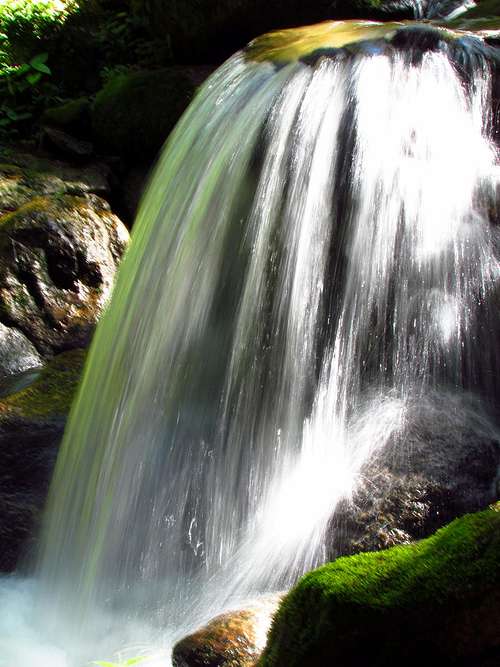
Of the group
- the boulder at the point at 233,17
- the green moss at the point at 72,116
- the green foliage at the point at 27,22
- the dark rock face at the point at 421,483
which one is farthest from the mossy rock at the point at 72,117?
the dark rock face at the point at 421,483

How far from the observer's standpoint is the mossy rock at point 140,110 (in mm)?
7609

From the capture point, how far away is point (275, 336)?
13.8 ft

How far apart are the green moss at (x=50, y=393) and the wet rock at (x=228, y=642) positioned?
2.66 metres

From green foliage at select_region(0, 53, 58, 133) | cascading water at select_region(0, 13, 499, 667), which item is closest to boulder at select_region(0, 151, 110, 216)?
green foliage at select_region(0, 53, 58, 133)

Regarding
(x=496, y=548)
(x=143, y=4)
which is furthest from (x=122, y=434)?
(x=143, y=4)

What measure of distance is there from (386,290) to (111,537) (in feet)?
6.35

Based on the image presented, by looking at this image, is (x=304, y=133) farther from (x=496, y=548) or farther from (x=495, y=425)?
(x=496, y=548)

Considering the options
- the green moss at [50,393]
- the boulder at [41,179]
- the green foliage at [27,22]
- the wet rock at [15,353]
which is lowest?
the green moss at [50,393]

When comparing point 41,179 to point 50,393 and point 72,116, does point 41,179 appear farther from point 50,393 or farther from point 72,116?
point 50,393

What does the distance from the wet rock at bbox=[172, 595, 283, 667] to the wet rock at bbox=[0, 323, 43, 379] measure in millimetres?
3688

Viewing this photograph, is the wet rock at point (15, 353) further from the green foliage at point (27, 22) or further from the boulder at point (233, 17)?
the green foliage at point (27, 22)

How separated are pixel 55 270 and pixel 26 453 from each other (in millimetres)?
2054

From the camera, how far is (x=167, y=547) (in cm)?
375

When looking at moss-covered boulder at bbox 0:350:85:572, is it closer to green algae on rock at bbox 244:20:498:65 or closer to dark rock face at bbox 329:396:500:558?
dark rock face at bbox 329:396:500:558
